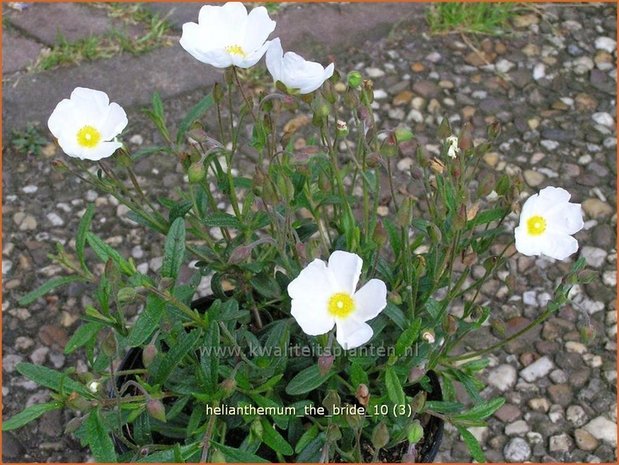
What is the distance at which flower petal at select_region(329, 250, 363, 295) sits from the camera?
1.22 metres

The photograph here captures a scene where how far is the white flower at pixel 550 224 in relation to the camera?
130cm

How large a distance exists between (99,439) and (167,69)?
167 centimetres

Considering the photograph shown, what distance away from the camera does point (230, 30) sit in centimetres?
142

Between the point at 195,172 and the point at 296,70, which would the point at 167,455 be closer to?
the point at 195,172

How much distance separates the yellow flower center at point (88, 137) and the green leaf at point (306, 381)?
499mm

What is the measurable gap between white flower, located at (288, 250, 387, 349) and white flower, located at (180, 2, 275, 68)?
0.36m

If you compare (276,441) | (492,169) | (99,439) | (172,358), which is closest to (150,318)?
(172,358)

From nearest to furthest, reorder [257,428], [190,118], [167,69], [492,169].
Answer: [257,428] → [190,118] → [492,169] → [167,69]

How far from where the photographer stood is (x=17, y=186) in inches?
98.1

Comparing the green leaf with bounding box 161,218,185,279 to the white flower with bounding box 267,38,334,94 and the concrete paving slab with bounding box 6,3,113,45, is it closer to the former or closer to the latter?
the white flower with bounding box 267,38,334,94

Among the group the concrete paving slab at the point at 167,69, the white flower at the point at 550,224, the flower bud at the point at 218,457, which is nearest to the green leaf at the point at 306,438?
the flower bud at the point at 218,457

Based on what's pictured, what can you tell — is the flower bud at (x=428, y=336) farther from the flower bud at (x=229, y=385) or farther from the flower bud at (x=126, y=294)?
the flower bud at (x=126, y=294)

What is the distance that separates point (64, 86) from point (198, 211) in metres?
1.33

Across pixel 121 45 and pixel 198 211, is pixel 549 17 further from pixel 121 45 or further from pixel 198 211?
pixel 198 211
